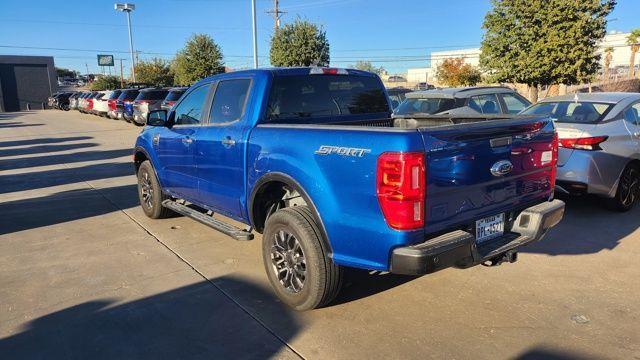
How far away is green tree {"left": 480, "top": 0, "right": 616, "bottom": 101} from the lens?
14.9 meters

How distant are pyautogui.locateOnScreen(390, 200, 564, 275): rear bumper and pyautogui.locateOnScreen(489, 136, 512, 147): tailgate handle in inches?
25.8

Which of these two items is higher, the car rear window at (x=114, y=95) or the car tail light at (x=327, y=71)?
the car tail light at (x=327, y=71)

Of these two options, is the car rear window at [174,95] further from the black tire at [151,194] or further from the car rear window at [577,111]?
the car rear window at [577,111]

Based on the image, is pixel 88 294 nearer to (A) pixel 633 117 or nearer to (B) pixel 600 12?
(A) pixel 633 117

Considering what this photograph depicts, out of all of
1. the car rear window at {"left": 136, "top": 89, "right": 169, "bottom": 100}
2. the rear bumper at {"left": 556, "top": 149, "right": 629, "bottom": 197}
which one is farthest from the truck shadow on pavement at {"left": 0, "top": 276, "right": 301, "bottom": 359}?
the car rear window at {"left": 136, "top": 89, "right": 169, "bottom": 100}

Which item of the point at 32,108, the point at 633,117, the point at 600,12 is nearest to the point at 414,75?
the point at 32,108

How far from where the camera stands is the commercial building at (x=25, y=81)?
5250 cm

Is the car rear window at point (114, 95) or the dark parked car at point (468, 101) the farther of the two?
the car rear window at point (114, 95)

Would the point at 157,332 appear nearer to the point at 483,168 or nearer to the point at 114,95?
the point at 483,168

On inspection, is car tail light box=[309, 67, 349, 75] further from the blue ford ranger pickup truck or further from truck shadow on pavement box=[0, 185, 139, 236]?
truck shadow on pavement box=[0, 185, 139, 236]

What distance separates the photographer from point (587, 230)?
5676mm

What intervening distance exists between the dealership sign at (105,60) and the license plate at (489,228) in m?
76.4

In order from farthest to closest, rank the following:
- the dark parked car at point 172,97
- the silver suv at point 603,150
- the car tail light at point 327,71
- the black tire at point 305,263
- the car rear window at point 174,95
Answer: the car rear window at point 174,95 → the dark parked car at point 172,97 → the silver suv at point 603,150 → the car tail light at point 327,71 → the black tire at point 305,263

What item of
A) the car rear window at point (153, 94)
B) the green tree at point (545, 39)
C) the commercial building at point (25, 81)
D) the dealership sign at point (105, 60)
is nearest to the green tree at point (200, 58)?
the car rear window at point (153, 94)
